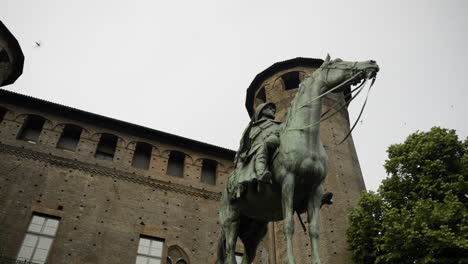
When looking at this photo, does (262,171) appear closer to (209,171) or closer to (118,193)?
(118,193)

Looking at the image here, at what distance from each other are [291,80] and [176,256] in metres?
11.6

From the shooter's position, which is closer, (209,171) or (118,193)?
(118,193)

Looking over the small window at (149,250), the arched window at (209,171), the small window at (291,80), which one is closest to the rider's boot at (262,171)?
the small window at (149,250)

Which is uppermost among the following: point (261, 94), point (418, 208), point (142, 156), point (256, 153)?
point (261, 94)

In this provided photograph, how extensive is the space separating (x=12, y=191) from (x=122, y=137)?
15.8ft

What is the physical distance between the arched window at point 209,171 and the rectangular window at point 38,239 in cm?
632

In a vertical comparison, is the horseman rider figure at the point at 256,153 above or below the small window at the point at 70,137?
below

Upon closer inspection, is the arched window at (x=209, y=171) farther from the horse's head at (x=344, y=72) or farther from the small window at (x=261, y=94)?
the horse's head at (x=344, y=72)

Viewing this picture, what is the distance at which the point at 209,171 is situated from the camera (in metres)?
18.6

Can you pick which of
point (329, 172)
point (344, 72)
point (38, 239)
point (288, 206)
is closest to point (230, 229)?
point (288, 206)

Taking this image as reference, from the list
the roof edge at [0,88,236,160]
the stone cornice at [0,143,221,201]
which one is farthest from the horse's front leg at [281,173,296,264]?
the roof edge at [0,88,236,160]

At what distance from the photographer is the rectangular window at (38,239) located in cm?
1320

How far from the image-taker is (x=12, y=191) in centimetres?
1440

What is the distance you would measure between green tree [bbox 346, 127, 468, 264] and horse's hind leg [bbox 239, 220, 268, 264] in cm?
700
